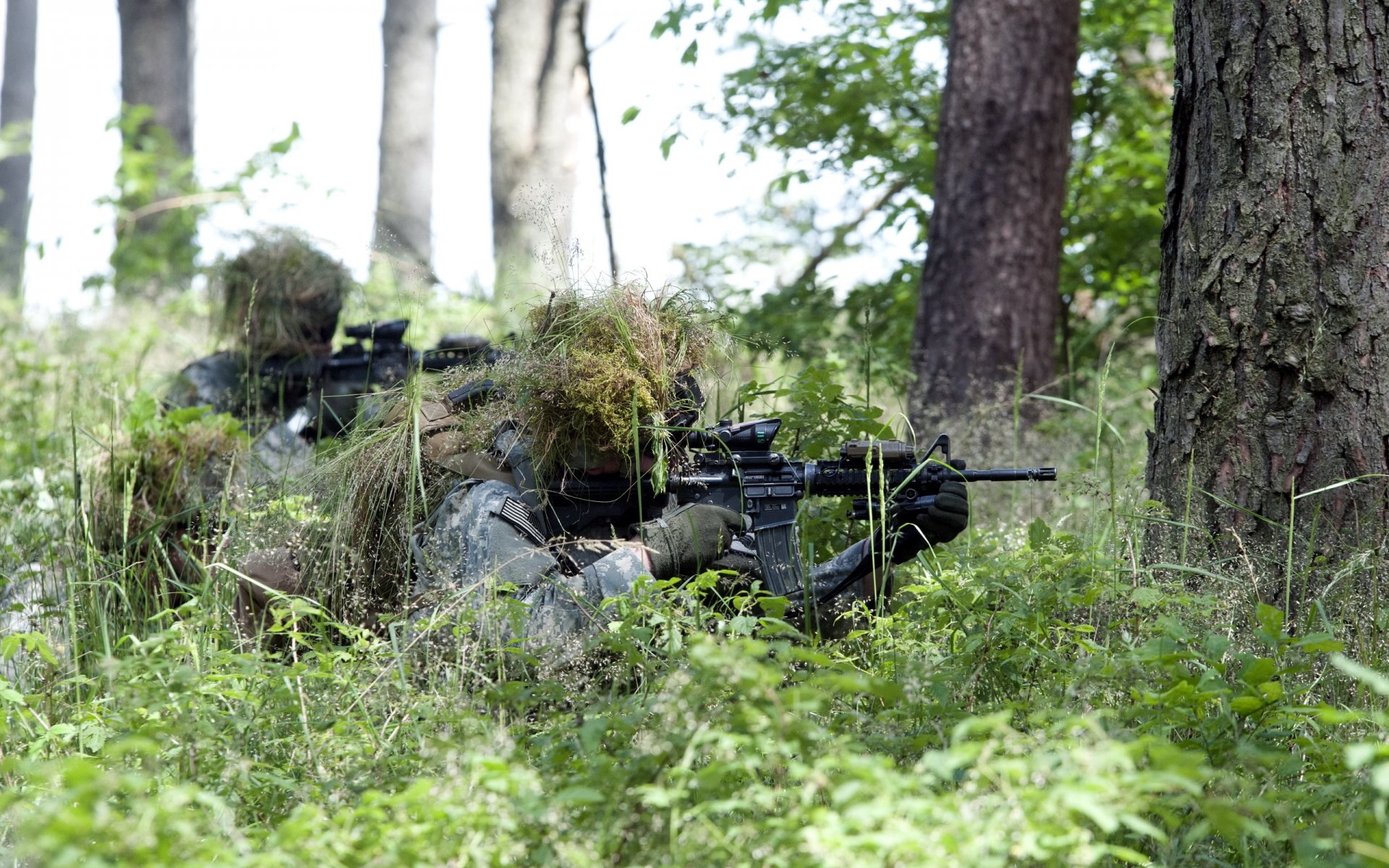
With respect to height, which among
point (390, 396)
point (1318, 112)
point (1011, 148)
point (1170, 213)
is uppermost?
point (1011, 148)

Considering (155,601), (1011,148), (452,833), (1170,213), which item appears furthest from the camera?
(1011,148)

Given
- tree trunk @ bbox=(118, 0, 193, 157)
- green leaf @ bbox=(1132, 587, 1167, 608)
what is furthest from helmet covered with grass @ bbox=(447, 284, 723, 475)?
tree trunk @ bbox=(118, 0, 193, 157)

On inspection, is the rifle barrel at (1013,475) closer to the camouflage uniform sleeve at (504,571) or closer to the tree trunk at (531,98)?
the camouflage uniform sleeve at (504,571)

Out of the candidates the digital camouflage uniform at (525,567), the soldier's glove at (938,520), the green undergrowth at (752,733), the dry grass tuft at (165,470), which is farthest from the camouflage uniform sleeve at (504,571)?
the dry grass tuft at (165,470)

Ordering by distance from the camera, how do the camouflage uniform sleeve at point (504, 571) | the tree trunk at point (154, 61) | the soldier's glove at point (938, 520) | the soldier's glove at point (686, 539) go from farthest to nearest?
1. the tree trunk at point (154, 61)
2. the soldier's glove at point (938, 520)
3. the soldier's glove at point (686, 539)
4. the camouflage uniform sleeve at point (504, 571)

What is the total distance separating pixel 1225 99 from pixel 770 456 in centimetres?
160

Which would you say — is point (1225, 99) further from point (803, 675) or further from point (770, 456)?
point (803, 675)

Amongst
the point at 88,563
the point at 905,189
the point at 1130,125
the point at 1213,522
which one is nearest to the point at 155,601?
the point at 88,563

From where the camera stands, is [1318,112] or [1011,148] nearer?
[1318,112]

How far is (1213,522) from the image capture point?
2969mm

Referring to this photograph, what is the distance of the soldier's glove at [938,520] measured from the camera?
3.36m

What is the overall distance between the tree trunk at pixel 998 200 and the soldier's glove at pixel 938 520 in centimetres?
245

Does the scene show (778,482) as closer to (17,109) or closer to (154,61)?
(154,61)

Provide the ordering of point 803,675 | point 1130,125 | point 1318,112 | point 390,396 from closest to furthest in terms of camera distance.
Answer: point 803,675, point 1318,112, point 390,396, point 1130,125
